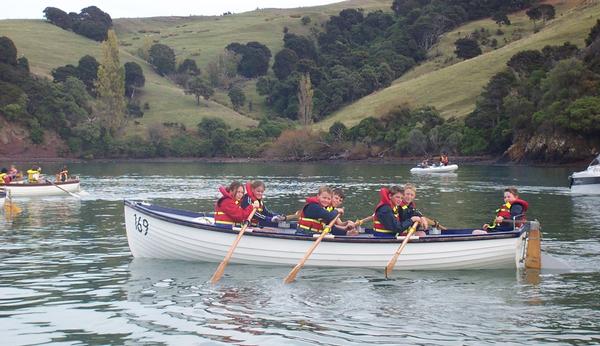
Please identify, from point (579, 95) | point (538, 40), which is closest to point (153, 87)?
point (538, 40)

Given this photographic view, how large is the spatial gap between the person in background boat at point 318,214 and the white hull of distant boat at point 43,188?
34338 millimetres

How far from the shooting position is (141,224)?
2588cm

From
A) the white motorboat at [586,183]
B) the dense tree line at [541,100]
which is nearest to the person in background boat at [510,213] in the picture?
the white motorboat at [586,183]

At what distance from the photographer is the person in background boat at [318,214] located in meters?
24.1

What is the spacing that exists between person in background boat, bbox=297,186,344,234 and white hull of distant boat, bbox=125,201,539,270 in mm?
550

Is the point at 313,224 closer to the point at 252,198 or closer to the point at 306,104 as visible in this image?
the point at 252,198

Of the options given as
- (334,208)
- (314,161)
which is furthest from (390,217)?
(314,161)

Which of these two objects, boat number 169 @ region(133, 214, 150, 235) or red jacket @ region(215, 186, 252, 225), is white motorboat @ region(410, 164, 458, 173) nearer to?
boat number 169 @ region(133, 214, 150, 235)

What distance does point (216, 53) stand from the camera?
190375 millimetres

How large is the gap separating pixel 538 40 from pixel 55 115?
77.7 m

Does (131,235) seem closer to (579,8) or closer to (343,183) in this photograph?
(343,183)

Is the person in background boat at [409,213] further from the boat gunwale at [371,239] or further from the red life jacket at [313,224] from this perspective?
the red life jacket at [313,224]

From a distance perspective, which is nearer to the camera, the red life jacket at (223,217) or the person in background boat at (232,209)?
the person in background boat at (232,209)

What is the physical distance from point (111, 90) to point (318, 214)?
393 feet
